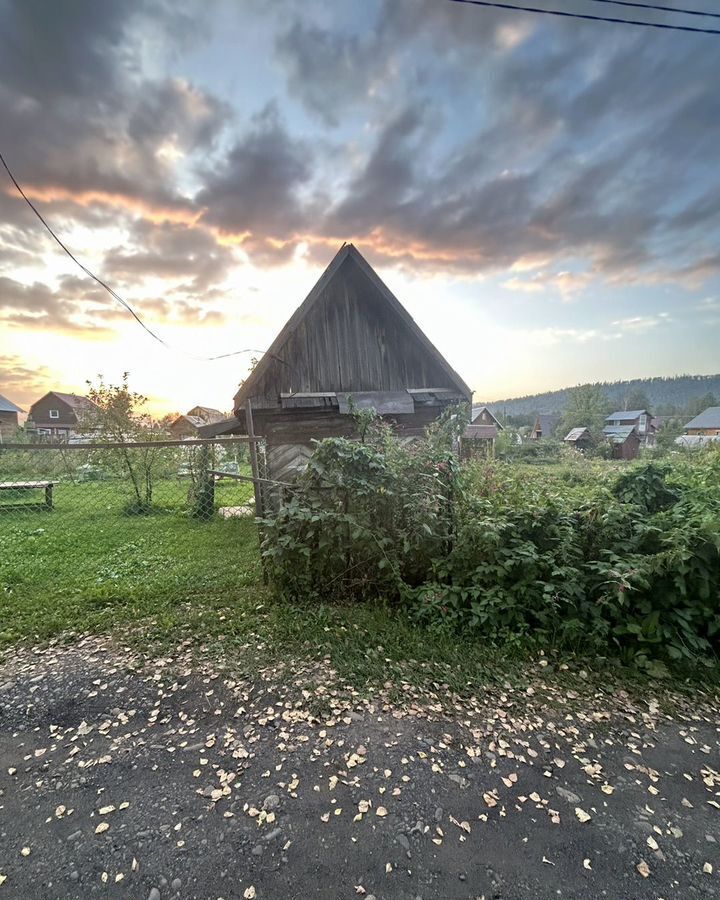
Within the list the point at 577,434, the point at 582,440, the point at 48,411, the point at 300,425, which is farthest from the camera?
the point at 48,411

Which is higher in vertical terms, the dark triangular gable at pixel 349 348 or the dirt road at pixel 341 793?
the dark triangular gable at pixel 349 348

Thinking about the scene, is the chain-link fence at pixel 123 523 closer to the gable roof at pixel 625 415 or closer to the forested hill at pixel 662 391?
the forested hill at pixel 662 391

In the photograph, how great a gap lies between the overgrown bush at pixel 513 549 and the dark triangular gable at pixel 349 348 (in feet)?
12.1

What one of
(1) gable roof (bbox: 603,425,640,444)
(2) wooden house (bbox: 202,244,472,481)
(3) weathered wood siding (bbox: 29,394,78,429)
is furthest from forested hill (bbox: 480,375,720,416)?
(3) weathered wood siding (bbox: 29,394,78,429)

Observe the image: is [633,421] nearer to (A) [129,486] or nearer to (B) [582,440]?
(B) [582,440]

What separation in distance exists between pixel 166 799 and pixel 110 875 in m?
0.36

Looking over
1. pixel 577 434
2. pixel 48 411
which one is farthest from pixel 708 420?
pixel 48 411

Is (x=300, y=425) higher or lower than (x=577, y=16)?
lower

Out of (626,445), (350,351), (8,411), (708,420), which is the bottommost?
(626,445)

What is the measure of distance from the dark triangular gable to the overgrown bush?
3.70 m

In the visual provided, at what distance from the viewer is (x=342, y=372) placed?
7.72 metres

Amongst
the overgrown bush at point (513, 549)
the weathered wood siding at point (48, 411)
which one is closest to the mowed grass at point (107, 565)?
the overgrown bush at point (513, 549)

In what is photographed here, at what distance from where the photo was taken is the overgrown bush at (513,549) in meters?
2.98

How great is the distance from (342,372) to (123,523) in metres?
5.87
